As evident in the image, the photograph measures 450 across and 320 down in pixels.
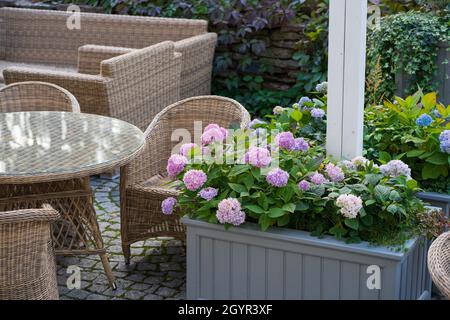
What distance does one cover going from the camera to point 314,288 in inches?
124

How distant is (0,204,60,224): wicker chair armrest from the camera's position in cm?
281

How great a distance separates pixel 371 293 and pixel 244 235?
0.53 m

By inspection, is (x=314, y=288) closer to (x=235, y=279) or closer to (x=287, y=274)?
(x=287, y=274)

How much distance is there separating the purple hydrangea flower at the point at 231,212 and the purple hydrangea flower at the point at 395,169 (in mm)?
588

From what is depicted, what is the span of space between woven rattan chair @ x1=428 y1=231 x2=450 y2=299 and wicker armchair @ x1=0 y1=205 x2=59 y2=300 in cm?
128

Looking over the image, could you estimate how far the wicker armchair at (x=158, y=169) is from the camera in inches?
157

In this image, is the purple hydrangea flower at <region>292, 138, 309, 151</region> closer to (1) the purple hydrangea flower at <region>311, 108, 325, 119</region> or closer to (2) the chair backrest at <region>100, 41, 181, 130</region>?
(1) the purple hydrangea flower at <region>311, 108, 325, 119</region>

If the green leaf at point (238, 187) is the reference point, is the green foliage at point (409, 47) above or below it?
above

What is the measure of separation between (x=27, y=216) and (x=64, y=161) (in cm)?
72

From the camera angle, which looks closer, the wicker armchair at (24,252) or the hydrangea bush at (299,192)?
the wicker armchair at (24,252)

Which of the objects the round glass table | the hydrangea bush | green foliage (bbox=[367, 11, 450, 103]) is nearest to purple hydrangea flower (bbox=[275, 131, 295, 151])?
the hydrangea bush

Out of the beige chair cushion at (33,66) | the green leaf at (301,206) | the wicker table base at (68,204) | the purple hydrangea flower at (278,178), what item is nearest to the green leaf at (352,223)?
the green leaf at (301,206)

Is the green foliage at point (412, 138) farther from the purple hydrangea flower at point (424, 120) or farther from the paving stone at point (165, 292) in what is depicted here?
the paving stone at point (165, 292)
